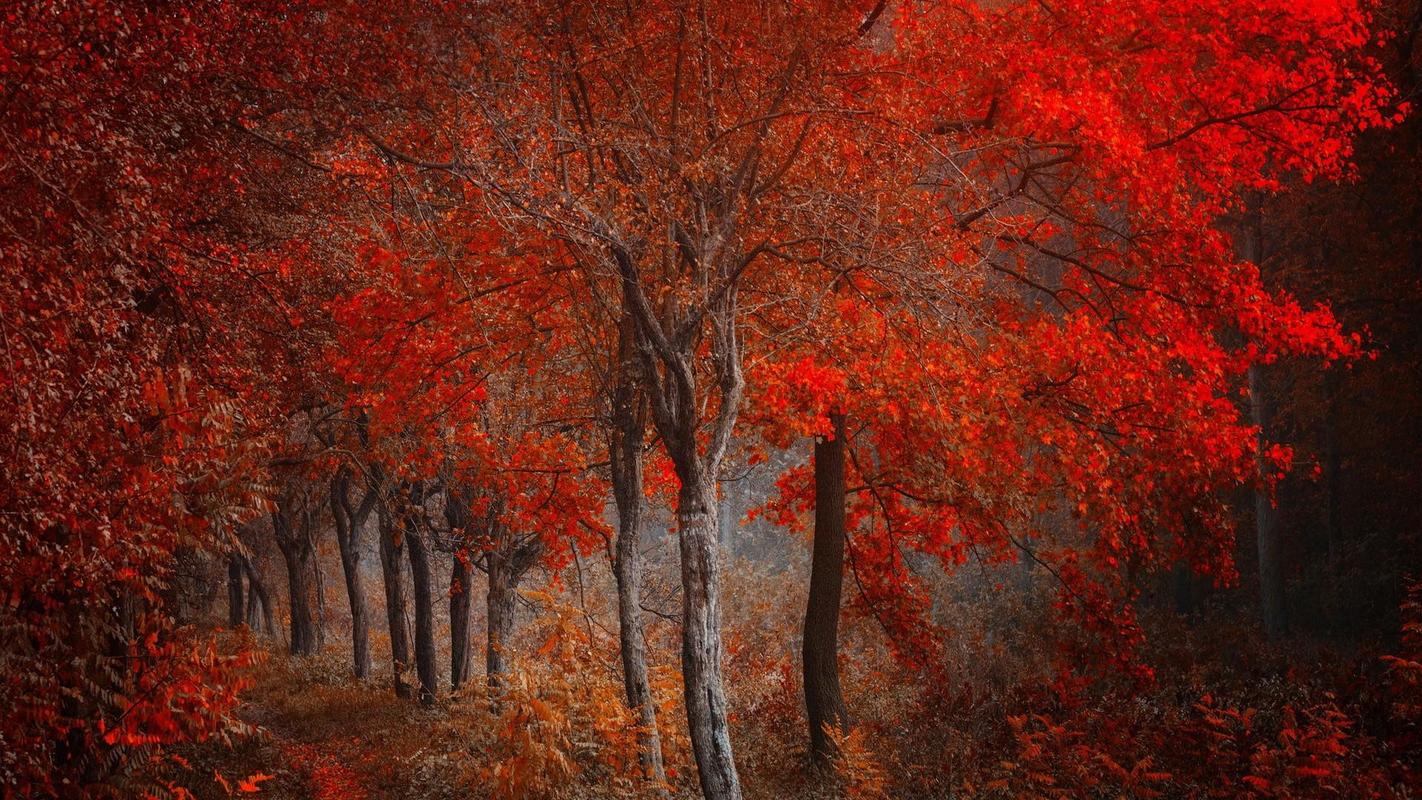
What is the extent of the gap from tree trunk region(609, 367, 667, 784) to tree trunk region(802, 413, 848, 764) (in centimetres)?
218

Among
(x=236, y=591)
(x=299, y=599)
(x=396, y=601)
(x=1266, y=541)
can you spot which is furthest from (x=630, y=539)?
(x=236, y=591)

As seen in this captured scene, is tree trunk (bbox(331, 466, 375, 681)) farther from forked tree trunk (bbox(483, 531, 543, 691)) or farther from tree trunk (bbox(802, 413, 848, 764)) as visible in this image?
tree trunk (bbox(802, 413, 848, 764))

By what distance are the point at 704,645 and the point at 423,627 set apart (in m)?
12.5

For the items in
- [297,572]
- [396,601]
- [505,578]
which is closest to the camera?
[505,578]

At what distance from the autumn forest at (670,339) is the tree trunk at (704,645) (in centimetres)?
4

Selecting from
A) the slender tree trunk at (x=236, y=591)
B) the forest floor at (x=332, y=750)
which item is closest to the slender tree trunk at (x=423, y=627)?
the forest floor at (x=332, y=750)

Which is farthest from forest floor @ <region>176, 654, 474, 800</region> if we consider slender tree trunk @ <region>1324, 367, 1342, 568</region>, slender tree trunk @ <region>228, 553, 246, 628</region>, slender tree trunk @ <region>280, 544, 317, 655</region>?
slender tree trunk @ <region>1324, 367, 1342, 568</region>

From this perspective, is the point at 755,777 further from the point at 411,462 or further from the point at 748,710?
the point at 411,462

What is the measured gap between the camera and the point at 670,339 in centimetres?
970

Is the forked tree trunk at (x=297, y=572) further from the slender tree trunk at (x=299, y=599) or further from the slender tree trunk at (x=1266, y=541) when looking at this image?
the slender tree trunk at (x=1266, y=541)

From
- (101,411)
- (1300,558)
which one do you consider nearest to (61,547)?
(101,411)

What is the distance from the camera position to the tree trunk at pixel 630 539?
11.6m

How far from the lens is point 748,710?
1611 cm

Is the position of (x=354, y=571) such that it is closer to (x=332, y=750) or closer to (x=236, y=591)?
(x=332, y=750)
